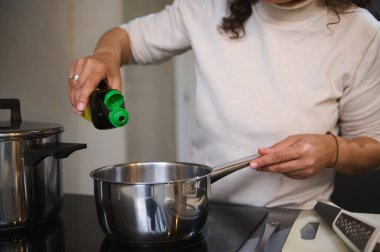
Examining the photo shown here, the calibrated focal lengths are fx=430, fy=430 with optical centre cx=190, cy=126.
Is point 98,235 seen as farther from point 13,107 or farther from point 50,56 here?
point 50,56

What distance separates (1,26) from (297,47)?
2.50 feet

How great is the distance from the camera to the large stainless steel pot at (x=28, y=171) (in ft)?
2.13

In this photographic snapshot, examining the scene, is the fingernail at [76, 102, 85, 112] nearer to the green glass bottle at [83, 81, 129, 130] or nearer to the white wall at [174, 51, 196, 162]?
the green glass bottle at [83, 81, 129, 130]

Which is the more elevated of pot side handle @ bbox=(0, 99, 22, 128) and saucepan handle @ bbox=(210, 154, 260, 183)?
pot side handle @ bbox=(0, 99, 22, 128)

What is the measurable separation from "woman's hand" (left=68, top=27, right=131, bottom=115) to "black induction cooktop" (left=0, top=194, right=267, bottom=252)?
0.63 ft

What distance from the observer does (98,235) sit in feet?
2.17

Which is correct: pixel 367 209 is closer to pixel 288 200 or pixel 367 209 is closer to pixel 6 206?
pixel 288 200

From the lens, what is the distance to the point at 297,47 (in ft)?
2.77

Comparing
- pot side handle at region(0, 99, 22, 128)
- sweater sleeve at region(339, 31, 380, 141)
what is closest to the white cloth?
sweater sleeve at region(339, 31, 380, 141)

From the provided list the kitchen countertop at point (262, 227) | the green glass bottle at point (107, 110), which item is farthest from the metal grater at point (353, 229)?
the green glass bottle at point (107, 110)

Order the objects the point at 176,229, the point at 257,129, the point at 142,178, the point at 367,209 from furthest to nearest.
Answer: the point at 367,209
the point at 257,129
the point at 142,178
the point at 176,229

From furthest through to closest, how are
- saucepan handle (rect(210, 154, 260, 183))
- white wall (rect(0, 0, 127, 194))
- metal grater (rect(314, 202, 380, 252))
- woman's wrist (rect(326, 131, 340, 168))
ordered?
1. white wall (rect(0, 0, 127, 194))
2. woman's wrist (rect(326, 131, 340, 168))
3. saucepan handle (rect(210, 154, 260, 183))
4. metal grater (rect(314, 202, 380, 252))

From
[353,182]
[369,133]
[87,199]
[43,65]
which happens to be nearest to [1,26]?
[43,65]

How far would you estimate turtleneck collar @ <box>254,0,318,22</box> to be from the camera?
831 mm
